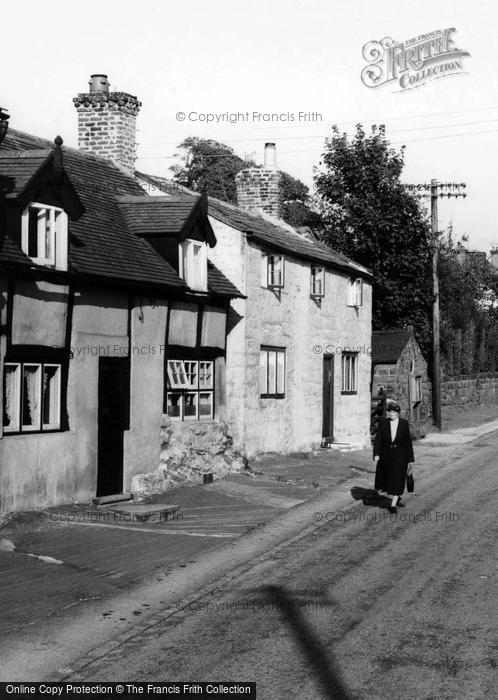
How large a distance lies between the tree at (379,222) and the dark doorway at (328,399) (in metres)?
11.3

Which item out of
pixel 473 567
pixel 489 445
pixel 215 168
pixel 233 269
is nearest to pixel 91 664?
pixel 473 567

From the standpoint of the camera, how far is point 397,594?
1088 cm

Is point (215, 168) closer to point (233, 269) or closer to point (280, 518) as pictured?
point (233, 269)

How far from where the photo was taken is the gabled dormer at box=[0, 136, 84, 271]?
1534cm

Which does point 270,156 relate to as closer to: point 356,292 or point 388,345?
point 356,292

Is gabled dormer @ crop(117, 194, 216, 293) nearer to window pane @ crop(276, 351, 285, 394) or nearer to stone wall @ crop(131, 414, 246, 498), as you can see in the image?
stone wall @ crop(131, 414, 246, 498)

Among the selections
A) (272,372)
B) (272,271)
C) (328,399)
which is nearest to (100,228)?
(272,271)

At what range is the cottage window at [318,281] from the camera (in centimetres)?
2695

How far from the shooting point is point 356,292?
30156 mm

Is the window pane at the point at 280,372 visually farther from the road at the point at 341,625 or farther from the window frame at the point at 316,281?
the road at the point at 341,625

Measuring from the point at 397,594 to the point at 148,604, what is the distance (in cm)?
268

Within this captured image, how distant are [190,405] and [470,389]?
104 ft

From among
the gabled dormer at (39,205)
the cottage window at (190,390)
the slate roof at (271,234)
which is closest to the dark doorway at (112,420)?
the cottage window at (190,390)

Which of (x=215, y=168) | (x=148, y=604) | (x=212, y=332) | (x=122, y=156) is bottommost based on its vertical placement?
(x=148, y=604)
